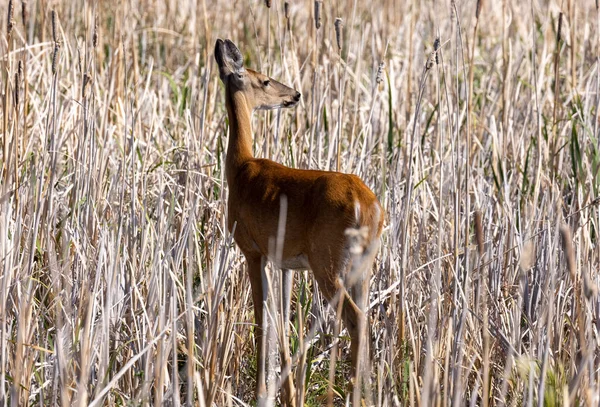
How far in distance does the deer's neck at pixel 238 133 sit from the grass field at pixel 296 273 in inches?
7.2

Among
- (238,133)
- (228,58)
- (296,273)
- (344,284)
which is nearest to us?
(344,284)

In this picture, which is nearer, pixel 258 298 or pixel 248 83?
pixel 258 298

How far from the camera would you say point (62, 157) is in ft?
16.4

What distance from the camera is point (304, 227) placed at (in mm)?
3277

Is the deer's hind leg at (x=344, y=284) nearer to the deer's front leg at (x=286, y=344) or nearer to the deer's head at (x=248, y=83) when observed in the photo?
the deer's front leg at (x=286, y=344)

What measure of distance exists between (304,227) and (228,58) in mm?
1097

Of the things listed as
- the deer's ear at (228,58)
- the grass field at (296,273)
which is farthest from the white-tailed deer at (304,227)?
the deer's ear at (228,58)

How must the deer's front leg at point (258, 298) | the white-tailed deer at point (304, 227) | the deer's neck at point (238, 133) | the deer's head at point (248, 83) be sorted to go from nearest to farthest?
the white-tailed deer at point (304, 227) < the deer's front leg at point (258, 298) < the deer's neck at point (238, 133) < the deer's head at point (248, 83)

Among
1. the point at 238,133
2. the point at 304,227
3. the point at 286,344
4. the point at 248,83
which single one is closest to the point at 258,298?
the point at 304,227

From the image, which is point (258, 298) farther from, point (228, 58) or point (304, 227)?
point (228, 58)

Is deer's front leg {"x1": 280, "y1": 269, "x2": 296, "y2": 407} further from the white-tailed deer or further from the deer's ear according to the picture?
the deer's ear

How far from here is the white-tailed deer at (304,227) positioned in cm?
314

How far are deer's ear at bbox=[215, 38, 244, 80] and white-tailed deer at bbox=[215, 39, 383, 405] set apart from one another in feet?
0.92

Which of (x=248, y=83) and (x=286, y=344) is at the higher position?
(x=248, y=83)
